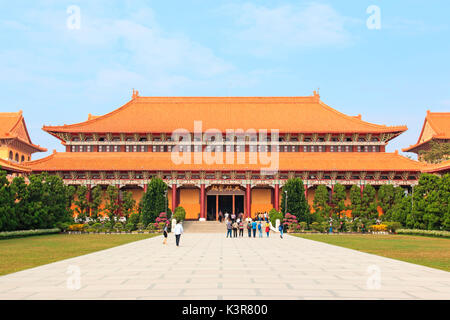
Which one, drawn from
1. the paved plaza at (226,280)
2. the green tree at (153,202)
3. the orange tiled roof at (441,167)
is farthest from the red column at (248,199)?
the paved plaza at (226,280)

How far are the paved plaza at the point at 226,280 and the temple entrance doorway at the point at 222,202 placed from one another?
3740 centimetres

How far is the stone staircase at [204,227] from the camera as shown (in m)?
42.3

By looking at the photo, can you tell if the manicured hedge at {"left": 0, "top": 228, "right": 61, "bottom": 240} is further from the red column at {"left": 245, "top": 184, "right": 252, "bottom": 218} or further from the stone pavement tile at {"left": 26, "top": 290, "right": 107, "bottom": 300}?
the stone pavement tile at {"left": 26, "top": 290, "right": 107, "bottom": 300}

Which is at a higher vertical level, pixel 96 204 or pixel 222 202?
pixel 96 204

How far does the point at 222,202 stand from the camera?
55.0 metres

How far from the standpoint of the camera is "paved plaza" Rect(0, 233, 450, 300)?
909 centimetres

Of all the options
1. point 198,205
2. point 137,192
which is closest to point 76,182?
point 137,192

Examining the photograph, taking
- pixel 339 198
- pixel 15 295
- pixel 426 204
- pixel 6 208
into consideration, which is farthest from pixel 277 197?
pixel 15 295

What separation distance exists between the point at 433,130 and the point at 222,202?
28782mm

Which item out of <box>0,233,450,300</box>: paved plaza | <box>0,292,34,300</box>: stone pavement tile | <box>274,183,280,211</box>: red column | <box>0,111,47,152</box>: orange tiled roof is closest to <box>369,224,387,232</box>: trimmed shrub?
<box>274,183,280,211</box>: red column

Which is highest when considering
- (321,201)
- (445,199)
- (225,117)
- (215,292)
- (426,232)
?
(225,117)

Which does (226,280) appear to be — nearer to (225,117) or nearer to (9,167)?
(9,167)

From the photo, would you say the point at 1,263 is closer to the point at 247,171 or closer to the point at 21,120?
the point at 247,171
